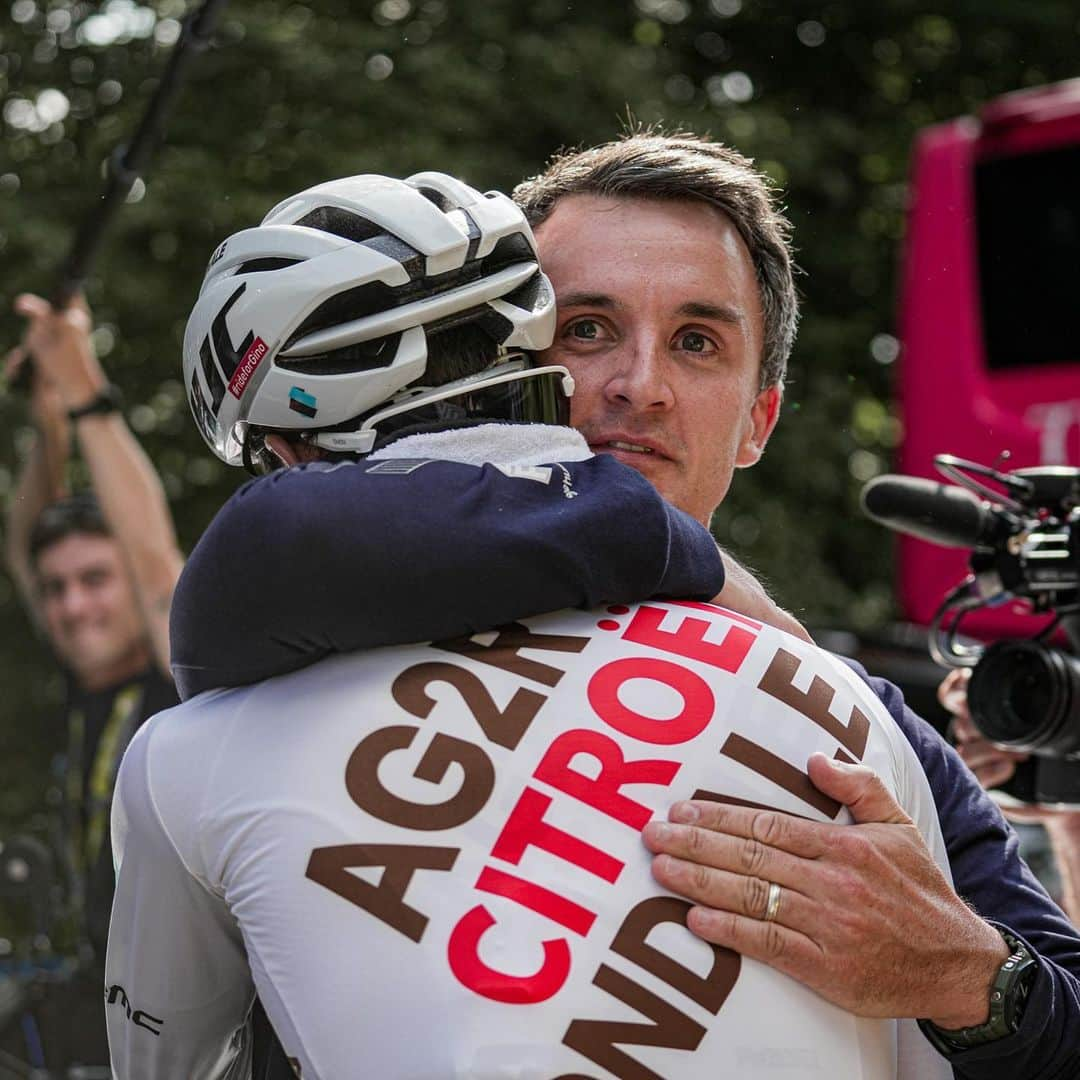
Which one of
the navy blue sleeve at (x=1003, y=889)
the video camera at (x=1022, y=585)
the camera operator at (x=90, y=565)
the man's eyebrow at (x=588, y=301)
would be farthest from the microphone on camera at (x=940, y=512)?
the camera operator at (x=90, y=565)

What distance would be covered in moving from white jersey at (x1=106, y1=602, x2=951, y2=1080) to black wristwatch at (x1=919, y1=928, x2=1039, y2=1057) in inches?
6.6

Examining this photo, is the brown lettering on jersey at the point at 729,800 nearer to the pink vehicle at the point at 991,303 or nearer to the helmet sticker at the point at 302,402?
the helmet sticker at the point at 302,402

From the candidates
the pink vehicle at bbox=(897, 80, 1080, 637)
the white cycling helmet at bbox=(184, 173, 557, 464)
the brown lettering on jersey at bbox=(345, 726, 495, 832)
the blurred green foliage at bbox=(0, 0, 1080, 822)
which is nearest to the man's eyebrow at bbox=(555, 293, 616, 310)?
the white cycling helmet at bbox=(184, 173, 557, 464)

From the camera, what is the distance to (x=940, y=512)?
301 cm

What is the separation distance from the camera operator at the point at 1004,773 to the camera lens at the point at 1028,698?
71 mm

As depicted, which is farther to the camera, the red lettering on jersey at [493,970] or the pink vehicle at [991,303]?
the pink vehicle at [991,303]

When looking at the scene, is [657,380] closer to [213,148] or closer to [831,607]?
[213,148]

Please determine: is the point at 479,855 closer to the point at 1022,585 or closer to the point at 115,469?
the point at 1022,585

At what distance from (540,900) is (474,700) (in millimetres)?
205

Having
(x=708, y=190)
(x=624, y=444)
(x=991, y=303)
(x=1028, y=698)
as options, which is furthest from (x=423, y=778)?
(x=991, y=303)

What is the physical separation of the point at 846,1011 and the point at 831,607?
28.3ft

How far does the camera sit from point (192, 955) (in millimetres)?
1767

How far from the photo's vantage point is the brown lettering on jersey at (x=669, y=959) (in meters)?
1.59

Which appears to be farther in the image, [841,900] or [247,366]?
[247,366]
